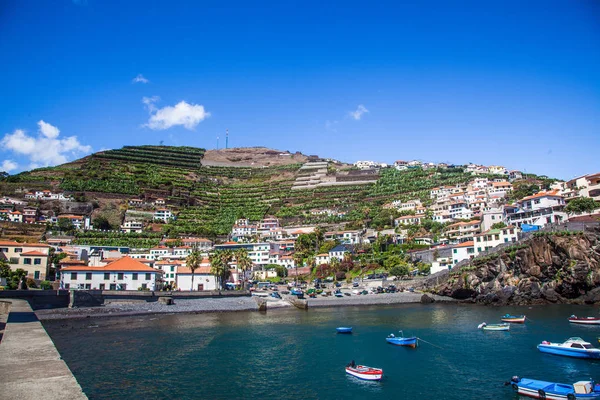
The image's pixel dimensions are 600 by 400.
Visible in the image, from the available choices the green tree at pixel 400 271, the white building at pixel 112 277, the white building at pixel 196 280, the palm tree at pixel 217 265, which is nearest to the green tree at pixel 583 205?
the green tree at pixel 400 271

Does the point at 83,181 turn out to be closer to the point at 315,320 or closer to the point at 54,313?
the point at 54,313

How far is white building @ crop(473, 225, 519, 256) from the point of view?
76.2 m

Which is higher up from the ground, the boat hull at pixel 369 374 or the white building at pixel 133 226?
the white building at pixel 133 226

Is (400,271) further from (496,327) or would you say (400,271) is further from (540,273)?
(496,327)

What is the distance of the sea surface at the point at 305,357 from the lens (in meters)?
25.9

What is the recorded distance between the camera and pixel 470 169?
177 m

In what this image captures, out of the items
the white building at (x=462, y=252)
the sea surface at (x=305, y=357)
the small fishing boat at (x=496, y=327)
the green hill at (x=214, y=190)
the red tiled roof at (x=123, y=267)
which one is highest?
the green hill at (x=214, y=190)

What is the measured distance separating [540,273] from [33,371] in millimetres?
69282

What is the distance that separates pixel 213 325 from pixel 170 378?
21.7 metres

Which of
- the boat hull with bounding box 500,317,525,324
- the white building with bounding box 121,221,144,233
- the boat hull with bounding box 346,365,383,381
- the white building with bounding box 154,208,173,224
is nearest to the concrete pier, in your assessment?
the boat hull with bounding box 346,365,383,381

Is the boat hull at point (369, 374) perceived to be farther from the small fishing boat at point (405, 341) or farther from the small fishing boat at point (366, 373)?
the small fishing boat at point (405, 341)

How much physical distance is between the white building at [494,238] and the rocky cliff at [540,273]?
7880mm

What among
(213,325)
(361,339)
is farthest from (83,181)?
(361,339)

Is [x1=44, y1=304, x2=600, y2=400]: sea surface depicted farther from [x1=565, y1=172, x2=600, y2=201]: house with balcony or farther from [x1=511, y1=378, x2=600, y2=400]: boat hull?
[x1=565, y1=172, x2=600, y2=201]: house with balcony
